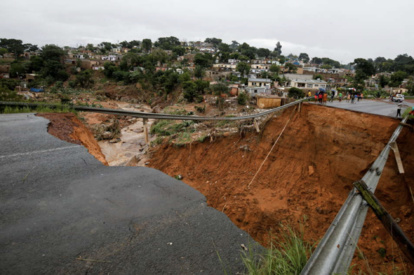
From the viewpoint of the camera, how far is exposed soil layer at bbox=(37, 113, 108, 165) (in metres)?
4.78

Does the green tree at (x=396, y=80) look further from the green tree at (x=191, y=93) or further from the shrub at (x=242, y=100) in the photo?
the green tree at (x=191, y=93)

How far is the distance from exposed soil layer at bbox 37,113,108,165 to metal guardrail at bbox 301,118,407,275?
4.09m

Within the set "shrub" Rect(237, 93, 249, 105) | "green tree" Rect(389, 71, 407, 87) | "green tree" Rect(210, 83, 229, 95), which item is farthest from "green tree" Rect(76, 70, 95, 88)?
"green tree" Rect(389, 71, 407, 87)

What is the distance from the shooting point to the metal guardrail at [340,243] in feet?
4.86

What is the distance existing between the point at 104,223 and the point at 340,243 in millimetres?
2274

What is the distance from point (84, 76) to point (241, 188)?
57152mm

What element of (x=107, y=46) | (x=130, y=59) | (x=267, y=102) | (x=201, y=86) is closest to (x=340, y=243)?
(x=267, y=102)

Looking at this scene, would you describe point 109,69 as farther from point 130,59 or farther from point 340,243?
point 340,243

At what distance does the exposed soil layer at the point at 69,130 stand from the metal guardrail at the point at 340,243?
4089 mm

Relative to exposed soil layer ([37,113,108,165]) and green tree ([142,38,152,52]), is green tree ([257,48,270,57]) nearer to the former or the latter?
green tree ([142,38,152,52])

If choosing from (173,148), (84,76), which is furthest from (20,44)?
(173,148)

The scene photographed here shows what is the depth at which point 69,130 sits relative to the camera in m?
5.34

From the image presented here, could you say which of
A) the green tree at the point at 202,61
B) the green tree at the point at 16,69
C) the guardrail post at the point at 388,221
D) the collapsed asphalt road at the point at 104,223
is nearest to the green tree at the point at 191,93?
the green tree at the point at 202,61

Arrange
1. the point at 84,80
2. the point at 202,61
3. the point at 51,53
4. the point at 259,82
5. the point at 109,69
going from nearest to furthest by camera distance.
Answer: the point at 259,82
the point at 84,80
the point at 109,69
the point at 51,53
the point at 202,61
